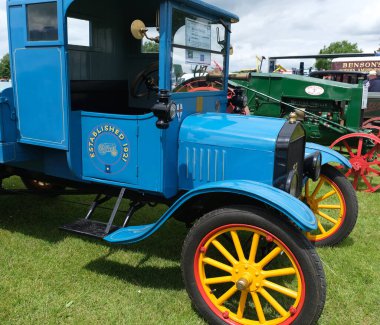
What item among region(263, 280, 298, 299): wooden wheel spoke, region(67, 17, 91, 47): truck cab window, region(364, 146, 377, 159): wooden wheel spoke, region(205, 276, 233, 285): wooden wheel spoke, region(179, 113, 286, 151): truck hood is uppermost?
region(67, 17, 91, 47): truck cab window

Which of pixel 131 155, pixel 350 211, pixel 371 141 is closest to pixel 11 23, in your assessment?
pixel 131 155

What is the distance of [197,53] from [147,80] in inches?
21.5

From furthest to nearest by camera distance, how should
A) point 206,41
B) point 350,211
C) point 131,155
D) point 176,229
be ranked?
point 176,229 < point 350,211 < point 206,41 < point 131,155

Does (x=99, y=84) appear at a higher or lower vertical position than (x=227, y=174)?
higher

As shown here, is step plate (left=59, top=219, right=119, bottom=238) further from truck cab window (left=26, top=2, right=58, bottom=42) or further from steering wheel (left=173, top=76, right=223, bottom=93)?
truck cab window (left=26, top=2, right=58, bottom=42)

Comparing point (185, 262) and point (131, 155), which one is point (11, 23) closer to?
point (131, 155)

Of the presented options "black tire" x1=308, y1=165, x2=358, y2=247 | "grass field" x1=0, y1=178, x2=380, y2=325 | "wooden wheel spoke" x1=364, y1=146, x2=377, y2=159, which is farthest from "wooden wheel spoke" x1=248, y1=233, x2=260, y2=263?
"wooden wheel spoke" x1=364, y1=146, x2=377, y2=159

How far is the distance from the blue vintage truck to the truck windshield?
0.01m

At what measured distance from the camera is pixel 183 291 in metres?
2.90

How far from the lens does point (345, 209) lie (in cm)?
355

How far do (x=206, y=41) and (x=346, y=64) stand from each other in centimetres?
1381

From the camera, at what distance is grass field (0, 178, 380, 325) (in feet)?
8.66

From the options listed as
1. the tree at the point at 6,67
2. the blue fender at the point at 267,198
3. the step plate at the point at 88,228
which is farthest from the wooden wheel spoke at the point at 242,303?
the tree at the point at 6,67

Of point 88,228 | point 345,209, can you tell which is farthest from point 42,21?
point 345,209
